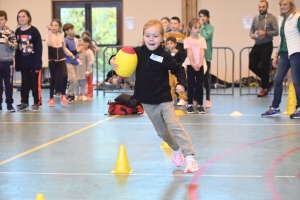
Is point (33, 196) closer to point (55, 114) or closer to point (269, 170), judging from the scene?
point (269, 170)

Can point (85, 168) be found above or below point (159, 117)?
below

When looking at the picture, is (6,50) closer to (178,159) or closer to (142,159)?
(142,159)

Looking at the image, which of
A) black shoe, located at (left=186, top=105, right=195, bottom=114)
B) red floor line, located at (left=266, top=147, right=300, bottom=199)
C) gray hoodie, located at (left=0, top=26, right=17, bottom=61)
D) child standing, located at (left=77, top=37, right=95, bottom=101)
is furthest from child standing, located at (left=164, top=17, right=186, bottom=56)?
red floor line, located at (left=266, top=147, right=300, bottom=199)

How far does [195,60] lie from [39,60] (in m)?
2.86

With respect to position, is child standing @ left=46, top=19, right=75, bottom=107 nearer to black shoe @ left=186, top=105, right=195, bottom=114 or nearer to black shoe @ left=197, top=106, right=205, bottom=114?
black shoe @ left=186, top=105, right=195, bottom=114

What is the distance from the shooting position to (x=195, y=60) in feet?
31.3

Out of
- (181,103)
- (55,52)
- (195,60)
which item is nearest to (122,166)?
(195,60)

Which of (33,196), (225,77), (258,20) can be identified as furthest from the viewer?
(225,77)

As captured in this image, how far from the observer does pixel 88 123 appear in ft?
27.1

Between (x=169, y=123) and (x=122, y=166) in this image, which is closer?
(x=122, y=166)

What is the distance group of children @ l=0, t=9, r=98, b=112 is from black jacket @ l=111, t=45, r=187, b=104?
16.9 ft

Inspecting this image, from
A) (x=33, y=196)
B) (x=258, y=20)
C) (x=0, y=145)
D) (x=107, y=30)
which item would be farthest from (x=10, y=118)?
(x=107, y=30)

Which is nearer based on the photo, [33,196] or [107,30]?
[33,196]

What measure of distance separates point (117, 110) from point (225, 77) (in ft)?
30.1
